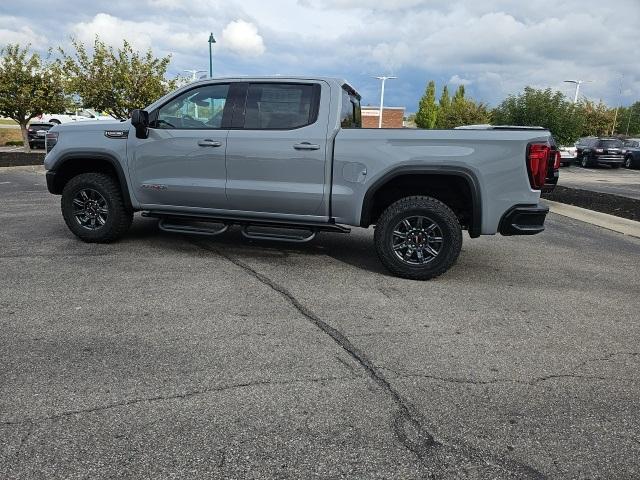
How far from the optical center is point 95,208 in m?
6.34

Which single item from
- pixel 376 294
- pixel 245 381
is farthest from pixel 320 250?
pixel 245 381

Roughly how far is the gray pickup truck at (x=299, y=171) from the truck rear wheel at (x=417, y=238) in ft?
0.04

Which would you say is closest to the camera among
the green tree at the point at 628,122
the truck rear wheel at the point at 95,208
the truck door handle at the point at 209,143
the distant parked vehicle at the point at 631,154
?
the truck door handle at the point at 209,143

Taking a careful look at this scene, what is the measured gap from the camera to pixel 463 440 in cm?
262

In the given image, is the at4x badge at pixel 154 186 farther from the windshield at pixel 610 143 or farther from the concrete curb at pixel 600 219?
the windshield at pixel 610 143

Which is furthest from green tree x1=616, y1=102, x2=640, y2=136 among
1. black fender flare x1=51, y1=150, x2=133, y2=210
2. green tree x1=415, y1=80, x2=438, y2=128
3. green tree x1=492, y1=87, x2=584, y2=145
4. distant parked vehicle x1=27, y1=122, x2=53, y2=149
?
black fender flare x1=51, y1=150, x2=133, y2=210

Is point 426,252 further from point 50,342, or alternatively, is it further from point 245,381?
point 50,342

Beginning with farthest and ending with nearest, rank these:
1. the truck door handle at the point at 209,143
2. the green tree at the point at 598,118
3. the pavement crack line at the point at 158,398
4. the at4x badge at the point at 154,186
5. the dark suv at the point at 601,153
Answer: the green tree at the point at 598,118 → the dark suv at the point at 601,153 → the at4x badge at the point at 154,186 → the truck door handle at the point at 209,143 → the pavement crack line at the point at 158,398

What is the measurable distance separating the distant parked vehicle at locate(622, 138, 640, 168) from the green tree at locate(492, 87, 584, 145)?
11.7 metres

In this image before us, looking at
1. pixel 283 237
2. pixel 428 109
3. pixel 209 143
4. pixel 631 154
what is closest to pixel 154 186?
pixel 209 143

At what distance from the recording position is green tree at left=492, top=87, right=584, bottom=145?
681 inches

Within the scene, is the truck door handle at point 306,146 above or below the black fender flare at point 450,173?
above

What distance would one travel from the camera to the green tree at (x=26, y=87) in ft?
67.7

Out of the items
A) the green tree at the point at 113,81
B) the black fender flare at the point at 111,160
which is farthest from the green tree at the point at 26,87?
the black fender flare at the point at 111,160
